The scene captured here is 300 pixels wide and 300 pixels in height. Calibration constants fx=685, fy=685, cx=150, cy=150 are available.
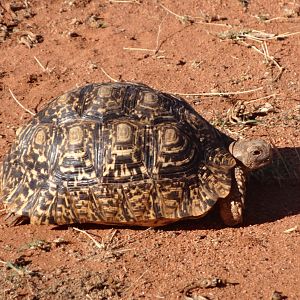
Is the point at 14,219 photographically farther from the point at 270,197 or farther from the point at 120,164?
the point at 270,197

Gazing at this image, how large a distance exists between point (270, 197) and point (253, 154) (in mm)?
549

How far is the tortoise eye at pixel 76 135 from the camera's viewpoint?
17.8 feet

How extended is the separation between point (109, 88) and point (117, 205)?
963 millimetres

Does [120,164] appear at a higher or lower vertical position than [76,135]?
lower

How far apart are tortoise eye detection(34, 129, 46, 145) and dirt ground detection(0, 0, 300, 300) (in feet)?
2.39

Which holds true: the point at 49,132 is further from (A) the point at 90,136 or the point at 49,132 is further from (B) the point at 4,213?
(B) the point at 4,213

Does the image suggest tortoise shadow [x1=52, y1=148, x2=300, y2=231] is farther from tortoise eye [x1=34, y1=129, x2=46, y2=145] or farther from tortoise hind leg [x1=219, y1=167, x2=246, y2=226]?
tortoise eye [x1=34, y1=129, x2=46, y2=145]

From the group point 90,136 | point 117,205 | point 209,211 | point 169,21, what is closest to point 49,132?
point 90,136

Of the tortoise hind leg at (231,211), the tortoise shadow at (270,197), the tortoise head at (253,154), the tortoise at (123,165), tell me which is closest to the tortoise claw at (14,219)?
the tortoise at (123,165)

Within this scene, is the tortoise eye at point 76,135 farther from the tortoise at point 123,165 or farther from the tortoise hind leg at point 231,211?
the tortoise hind leg at point 231,211

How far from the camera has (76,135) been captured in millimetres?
5445

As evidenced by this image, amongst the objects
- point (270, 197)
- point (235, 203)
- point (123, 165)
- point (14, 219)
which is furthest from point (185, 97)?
point (14, 219)

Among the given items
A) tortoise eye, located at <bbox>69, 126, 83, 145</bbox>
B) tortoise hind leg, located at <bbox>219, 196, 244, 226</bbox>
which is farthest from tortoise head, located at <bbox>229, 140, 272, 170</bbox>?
tortoise eye, located at <bbox>69, 126, 83, 145</bbox>

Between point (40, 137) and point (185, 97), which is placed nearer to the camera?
point (40, 137)
